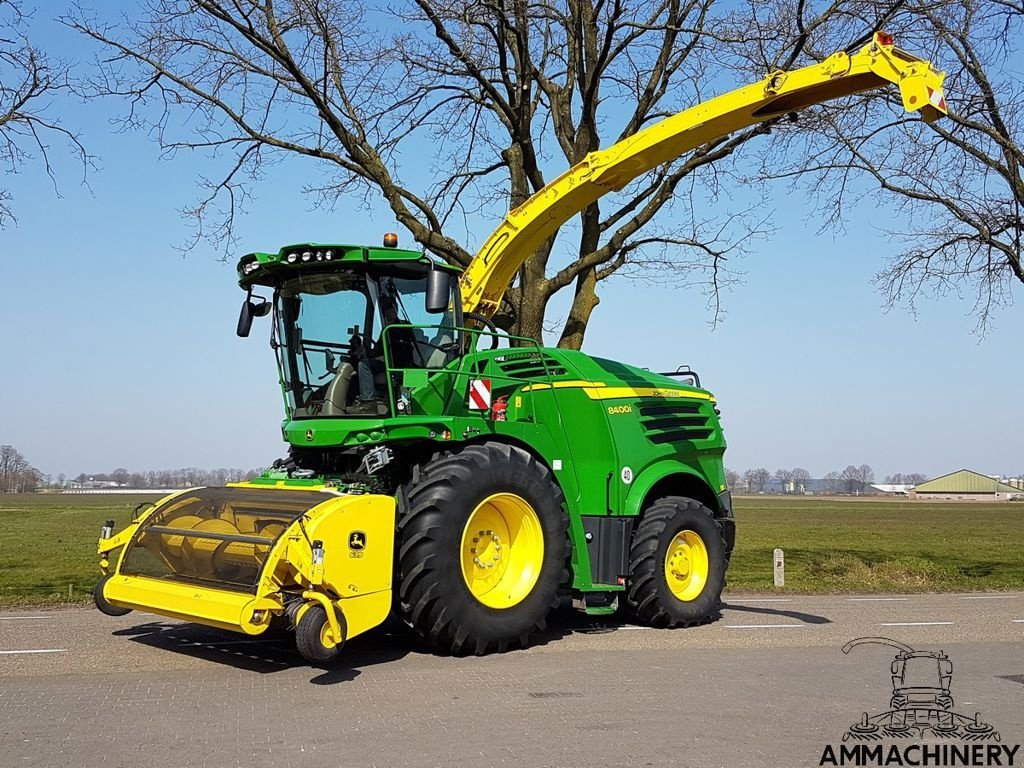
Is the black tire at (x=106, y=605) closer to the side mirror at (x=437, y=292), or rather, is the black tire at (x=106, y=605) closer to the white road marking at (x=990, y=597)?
the side mirror at (x=437, y=292)

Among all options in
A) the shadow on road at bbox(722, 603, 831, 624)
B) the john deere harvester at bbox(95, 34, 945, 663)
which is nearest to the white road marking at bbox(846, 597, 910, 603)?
the shadow on road at bbox(722, 603, 831, 624)

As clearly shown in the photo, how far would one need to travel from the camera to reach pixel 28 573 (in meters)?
19.0

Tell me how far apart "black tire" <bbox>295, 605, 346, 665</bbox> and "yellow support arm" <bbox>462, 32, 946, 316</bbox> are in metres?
5.11

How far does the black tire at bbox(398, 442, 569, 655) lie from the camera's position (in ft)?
25.8

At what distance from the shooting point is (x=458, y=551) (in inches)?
318

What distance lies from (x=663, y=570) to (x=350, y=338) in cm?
396

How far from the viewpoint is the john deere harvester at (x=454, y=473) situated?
7543 millimetres

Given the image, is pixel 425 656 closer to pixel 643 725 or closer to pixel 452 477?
pixel 452 477

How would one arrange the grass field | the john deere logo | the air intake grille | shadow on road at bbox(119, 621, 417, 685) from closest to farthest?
the john deere logo < shadow on road at bbox(119, 621, 417, 685) < the air intake grille < the grass field

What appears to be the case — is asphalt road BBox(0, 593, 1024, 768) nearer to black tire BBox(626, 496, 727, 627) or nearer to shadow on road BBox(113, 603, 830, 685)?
shadow on road BBox(113, 603, 830, 685)

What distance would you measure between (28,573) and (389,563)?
14255mm

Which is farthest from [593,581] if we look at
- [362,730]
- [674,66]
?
[674,66]

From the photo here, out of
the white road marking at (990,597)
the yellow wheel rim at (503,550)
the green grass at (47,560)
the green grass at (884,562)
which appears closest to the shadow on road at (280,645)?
the yellow wheel rim at (503,550)

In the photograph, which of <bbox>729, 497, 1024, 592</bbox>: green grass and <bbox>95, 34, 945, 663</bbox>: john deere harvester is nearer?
<bbox>95, 34, 945, 663</bbox>: john deere harvester
